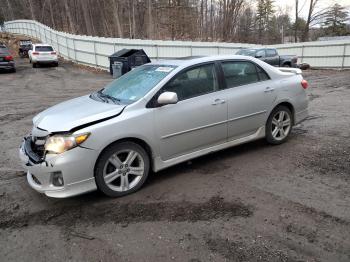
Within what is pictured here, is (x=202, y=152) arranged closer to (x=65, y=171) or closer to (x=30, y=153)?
(x=65, y=171)

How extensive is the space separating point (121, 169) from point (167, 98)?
106cm

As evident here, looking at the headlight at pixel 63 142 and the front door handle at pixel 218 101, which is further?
the front door handle at pixel 218 101

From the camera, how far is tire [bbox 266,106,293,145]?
577 centimetres

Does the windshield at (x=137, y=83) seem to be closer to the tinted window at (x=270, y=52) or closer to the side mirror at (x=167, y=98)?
the side mirror at (x=167, y=98)

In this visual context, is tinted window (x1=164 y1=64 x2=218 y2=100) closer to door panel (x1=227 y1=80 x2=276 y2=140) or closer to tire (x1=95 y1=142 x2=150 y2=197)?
door panel (x1=227 y1=80 x2=276 y2=140)

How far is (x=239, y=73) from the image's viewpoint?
5418 millimetres

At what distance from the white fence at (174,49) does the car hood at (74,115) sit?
1754cm

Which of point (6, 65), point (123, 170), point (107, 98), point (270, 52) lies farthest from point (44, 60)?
point (123, 170)

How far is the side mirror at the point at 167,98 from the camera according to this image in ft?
14.3

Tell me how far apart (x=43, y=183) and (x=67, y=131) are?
2.24ft

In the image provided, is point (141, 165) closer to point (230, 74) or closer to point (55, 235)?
point (55, 235)

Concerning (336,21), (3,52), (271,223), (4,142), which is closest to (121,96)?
(271,223)

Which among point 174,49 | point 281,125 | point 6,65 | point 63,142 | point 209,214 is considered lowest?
point 209,214

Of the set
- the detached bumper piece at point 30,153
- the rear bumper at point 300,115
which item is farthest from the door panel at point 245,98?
the detached bumper piece at point 30,153
